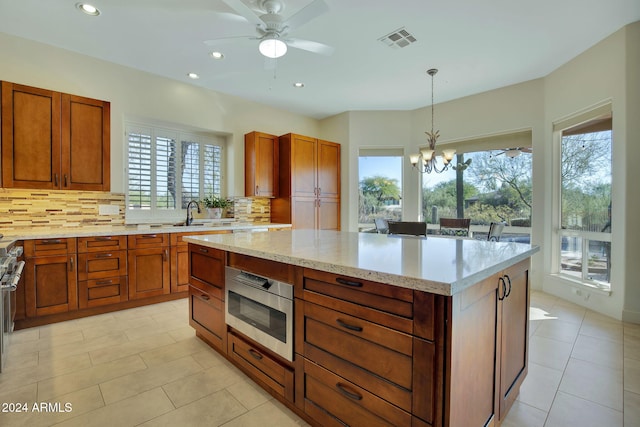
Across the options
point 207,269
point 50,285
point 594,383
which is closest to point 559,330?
point 594,383

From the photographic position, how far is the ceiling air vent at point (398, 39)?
3057 millimetres

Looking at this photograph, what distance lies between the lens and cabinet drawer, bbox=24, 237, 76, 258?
2.75 m

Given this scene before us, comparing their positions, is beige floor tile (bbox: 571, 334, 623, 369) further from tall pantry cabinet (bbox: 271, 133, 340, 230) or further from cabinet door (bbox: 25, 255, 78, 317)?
cabinet door (bbox: 25, 255, 78, 317)

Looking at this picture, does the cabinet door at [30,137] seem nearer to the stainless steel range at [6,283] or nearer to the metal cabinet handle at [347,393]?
the stainless steel range at [6,283]

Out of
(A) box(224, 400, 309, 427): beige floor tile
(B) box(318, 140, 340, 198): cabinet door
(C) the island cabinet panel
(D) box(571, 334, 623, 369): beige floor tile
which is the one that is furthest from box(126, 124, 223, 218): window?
(D) box(571, 334, 623, 369): beige floor tile

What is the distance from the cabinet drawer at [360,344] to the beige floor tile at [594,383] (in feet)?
5.04

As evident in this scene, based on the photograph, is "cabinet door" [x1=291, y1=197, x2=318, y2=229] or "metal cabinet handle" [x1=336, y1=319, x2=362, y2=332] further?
"cabinet door" [x1=291, y1=197, x2=318, y2=229]

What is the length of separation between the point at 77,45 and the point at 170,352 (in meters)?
3.39

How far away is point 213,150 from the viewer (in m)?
4.85

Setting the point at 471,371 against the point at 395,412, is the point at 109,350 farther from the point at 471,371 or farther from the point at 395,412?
the point at 471,371

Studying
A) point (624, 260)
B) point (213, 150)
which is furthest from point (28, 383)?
point (624, 260)

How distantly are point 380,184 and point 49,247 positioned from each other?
15.6 feet

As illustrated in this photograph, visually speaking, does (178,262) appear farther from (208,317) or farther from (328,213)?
→ (328,213)

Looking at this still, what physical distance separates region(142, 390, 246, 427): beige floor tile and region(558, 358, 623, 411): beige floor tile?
1.91 metres
